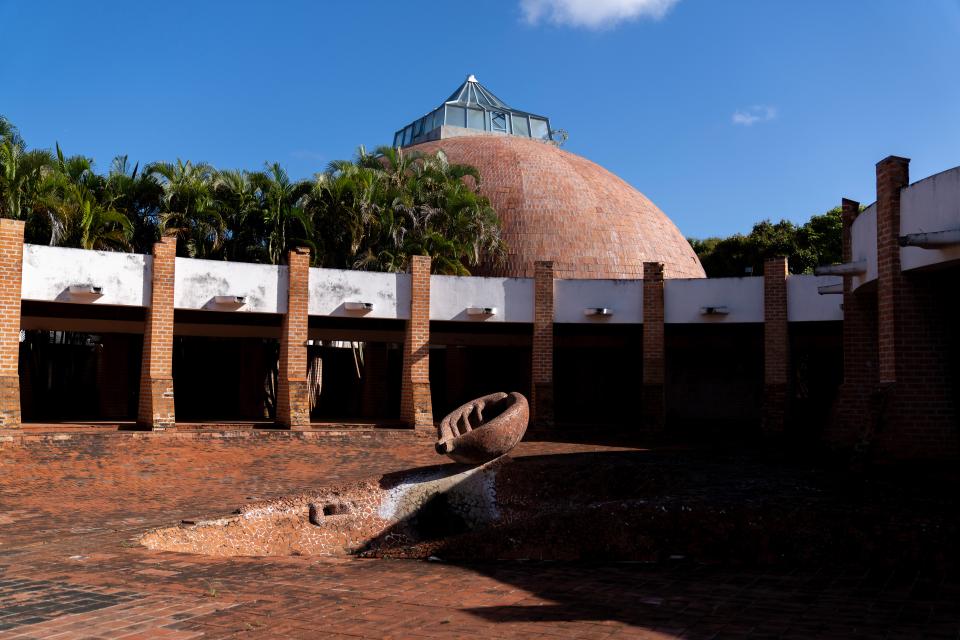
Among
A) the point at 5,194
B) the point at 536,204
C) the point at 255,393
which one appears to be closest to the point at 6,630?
A: the point at 5,194

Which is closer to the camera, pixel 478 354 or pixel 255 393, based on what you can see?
pixel 255 393

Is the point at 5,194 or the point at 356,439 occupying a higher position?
the point at 5,194

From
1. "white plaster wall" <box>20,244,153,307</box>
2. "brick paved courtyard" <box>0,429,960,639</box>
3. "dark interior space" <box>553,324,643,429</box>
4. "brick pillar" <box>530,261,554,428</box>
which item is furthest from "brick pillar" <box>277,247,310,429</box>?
"dark interior space" <box>553,324,643,429</box>

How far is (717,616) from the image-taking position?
5770mm

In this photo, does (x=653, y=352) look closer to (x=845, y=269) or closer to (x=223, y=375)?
(x=845, y=269)

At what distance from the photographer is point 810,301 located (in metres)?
20.1

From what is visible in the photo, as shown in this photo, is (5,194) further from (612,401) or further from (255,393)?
(612,401)

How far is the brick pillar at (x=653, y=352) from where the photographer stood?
2091 centimetres

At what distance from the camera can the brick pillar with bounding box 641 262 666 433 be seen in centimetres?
2091

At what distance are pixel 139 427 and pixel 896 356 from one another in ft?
49.8

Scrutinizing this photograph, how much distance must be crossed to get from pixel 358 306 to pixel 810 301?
36.5 ft

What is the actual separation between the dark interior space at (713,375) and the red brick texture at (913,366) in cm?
1241

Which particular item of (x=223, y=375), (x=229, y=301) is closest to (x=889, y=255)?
(x=229, y=301)

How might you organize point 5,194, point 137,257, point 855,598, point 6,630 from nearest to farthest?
point 6,630, point 855,598, point 137,257, point 5,194
